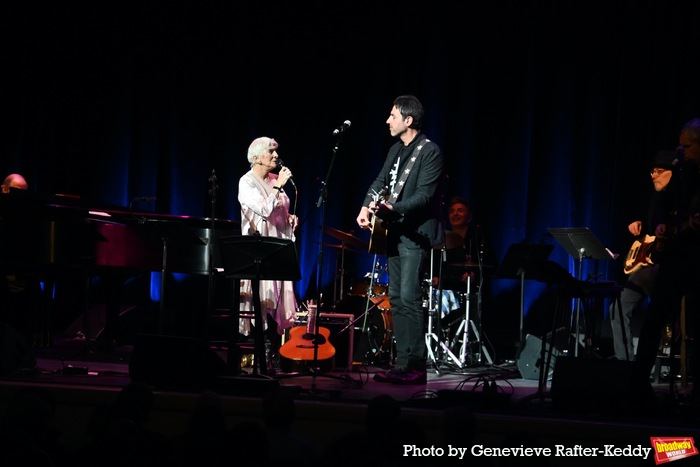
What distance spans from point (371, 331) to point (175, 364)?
3355 mm

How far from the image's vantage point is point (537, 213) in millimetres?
9219

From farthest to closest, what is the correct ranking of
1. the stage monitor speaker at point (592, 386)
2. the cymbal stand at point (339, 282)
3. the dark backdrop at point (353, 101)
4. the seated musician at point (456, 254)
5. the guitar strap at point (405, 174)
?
the dark backdrop at point (353, 101), the cymbal stand at point (339, 282), the seated musician at point (456, 254), the guitar strap at point (405, 174), the stage monitor speaker at point (592, 386)

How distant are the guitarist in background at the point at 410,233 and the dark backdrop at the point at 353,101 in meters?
2.43

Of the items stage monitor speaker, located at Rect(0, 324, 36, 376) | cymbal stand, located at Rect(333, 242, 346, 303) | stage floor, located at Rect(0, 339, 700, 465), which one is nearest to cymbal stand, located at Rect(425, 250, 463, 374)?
cymbal stand, located at Rect(333, 242, 346, 303)

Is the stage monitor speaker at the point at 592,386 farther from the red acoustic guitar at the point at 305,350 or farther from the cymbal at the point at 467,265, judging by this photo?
the cymbal at the point at 467,265

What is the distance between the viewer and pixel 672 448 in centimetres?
417

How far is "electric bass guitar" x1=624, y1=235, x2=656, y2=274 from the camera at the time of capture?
298 inches

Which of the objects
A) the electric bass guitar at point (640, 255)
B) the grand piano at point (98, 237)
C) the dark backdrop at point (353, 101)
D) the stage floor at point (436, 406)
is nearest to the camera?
the stage floor at point (436, 406)

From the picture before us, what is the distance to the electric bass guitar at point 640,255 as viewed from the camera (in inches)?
298

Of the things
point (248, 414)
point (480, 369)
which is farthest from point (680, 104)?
point (248, 414)

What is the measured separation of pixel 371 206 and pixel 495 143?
356cm

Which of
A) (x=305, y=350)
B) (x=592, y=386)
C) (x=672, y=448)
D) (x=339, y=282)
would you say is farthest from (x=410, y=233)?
(x=339, y=282)

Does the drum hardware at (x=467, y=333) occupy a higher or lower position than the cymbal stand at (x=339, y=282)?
lower

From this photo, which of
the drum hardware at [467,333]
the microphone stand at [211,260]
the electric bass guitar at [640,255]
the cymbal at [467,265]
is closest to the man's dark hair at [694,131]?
the electric bass guitar at [640,255]
